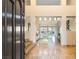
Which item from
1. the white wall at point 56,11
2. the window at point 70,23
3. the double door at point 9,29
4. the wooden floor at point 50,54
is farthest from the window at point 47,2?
the double door at point 9,29

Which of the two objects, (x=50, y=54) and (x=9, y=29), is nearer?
(x=9, y=29)

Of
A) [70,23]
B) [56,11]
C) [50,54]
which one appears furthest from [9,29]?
[70,23]

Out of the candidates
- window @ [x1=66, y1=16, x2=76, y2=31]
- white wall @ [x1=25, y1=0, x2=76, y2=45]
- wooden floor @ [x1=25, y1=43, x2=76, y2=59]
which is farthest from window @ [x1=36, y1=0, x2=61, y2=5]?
wooden floor @ [x1=25, y1=43, x2=76, y2=59]

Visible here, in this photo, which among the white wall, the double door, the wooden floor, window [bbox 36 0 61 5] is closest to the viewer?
the double door

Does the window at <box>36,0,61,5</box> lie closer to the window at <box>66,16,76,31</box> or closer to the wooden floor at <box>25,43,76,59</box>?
the window at <box>66,16,76,31</box>

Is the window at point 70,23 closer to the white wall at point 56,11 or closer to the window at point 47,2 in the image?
the white wall at point 56,11

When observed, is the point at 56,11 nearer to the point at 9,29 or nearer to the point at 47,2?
the point at 47,2

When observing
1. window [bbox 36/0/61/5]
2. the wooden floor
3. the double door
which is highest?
window [bbox 36/0/61/5]

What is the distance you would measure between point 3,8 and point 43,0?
12258 mm

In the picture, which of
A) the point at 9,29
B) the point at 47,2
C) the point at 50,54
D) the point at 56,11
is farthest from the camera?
the point at 47,2

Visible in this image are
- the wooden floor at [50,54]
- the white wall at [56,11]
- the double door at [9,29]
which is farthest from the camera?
the white wall at [56,11]

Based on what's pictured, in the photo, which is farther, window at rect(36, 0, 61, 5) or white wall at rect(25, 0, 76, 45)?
window at rect(36, 0, 61, 5)

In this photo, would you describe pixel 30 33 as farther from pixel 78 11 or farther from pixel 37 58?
pixel 78 11

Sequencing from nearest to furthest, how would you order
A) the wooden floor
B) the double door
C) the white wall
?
the double door < the wooden floor < the white wall
